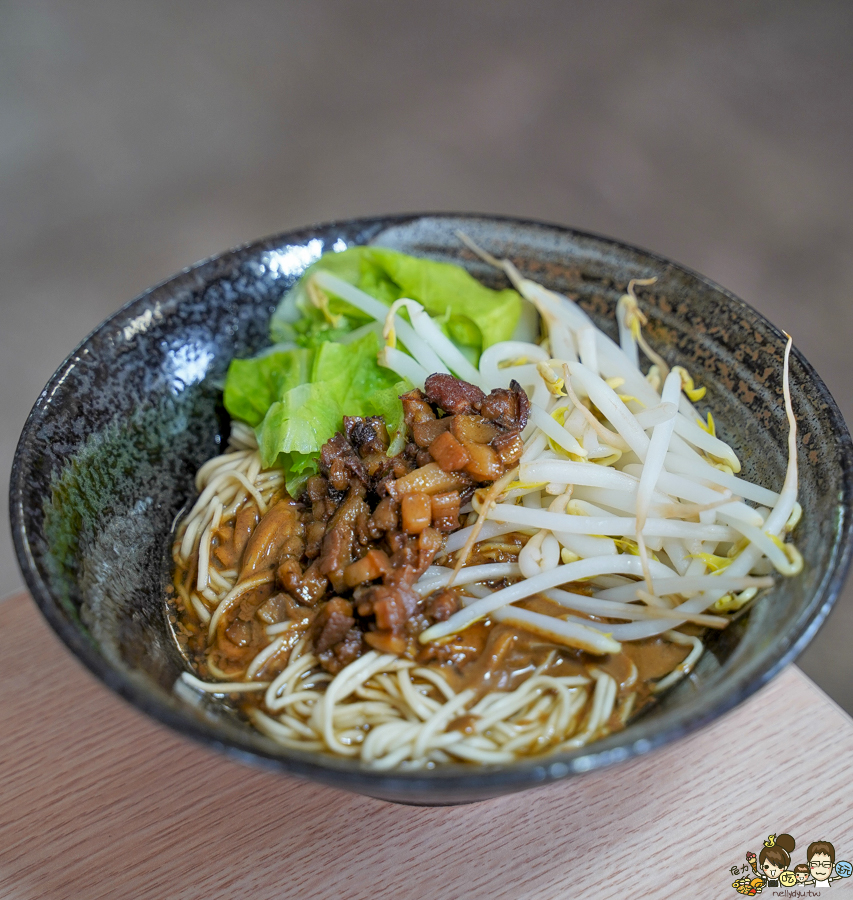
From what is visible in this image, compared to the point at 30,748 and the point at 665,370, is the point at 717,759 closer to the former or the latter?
the point at 665,370

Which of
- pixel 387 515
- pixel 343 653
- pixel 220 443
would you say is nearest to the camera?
pixel 343 653

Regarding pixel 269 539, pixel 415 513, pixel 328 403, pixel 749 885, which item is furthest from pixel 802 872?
pixel 328 403

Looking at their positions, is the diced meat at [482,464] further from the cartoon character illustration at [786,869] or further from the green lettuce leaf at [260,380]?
the cartoon character illustration at [786,869]

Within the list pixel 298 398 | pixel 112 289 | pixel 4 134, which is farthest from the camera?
pixel 4 134

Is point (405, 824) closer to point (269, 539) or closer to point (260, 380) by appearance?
point (269, 539)

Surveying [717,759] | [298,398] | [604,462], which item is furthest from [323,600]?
[717,759]

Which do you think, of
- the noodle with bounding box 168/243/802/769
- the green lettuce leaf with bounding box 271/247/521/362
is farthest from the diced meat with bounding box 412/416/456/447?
the green lettuce leaf with bounding box 271/247/521/362
